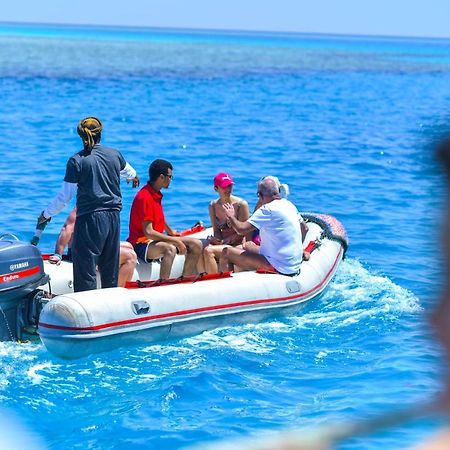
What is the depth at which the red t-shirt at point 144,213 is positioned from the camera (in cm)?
666

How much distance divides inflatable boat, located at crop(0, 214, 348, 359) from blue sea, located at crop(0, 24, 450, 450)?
0.12 meters

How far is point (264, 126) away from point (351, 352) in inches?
648

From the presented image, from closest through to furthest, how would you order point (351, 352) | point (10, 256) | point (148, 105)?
point (10, 256) → point (351, 352) → point (148, 105)

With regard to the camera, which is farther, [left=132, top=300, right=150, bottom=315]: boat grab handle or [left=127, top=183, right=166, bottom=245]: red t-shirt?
[left=127, top=183, right=166, bottom=245]: red t-shirt

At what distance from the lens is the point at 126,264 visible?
659cm

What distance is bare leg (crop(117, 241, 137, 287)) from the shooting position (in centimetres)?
659

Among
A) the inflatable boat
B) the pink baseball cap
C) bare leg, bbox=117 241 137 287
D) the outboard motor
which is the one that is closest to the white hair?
the pink baseball cap

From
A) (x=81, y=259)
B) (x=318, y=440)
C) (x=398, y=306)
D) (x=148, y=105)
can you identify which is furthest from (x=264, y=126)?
(x=318, y=440)

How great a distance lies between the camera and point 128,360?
5.87 meters

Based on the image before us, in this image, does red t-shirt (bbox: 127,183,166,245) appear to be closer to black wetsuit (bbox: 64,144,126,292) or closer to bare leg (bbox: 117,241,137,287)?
bare leg (bbox: 117,241,137,287)

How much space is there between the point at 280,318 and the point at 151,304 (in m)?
1.30

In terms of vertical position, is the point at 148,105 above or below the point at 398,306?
above

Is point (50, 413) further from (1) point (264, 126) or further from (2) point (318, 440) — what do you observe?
(1) point (264, 126)

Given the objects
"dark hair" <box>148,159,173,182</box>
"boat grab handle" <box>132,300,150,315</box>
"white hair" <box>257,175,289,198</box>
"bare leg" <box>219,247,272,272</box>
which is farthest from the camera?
"bare leg" <box>219,247,272,272</box>
